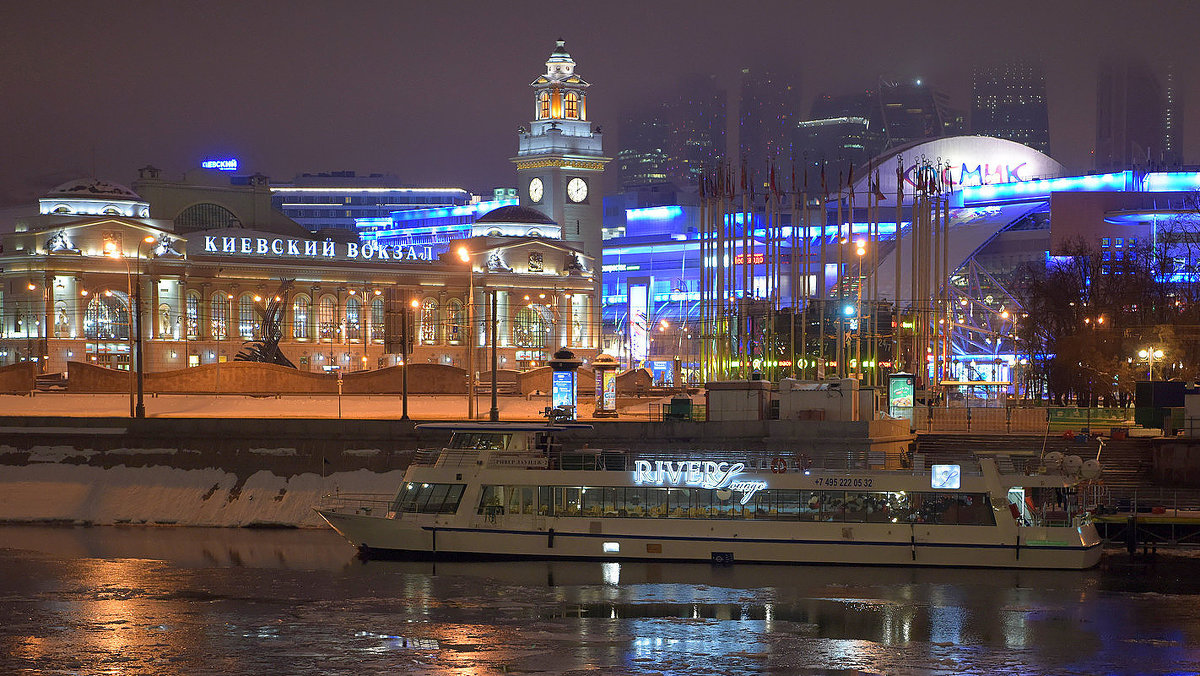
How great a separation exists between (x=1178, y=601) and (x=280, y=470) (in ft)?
103

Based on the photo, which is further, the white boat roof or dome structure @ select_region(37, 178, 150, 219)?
dome structure @ select_region(37, 178, 150, 219)

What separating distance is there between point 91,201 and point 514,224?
40790 mm

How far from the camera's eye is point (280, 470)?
57500 mm

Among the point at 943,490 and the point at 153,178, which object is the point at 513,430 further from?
the point at 153,178

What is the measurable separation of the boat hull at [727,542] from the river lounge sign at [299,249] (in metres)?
90.4

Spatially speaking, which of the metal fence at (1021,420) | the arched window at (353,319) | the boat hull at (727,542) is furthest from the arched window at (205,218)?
the boat hull at (727,542)

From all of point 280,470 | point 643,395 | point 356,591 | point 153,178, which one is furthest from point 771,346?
point 153,178

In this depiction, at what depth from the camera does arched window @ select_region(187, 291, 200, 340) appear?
5172 inches

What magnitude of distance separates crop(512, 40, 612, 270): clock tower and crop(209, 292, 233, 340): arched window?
123 ft

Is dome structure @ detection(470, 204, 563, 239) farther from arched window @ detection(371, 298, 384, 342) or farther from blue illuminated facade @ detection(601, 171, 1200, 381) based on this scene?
arched window @ detection(371, 298, 384, 342)

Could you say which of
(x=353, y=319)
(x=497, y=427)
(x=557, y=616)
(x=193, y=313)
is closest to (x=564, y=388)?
(x=497, y=427)

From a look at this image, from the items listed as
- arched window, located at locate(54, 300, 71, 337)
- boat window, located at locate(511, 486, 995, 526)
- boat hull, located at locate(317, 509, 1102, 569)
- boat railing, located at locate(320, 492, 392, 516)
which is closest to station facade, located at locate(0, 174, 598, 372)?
arched window, located at locate(54, 300, 71, 337)

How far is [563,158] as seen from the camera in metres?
157

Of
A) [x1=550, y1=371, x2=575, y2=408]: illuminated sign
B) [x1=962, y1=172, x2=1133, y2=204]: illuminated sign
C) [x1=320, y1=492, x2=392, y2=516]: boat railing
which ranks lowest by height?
[x1=320, y1=492, x2=392, y2=516]: boat railing
